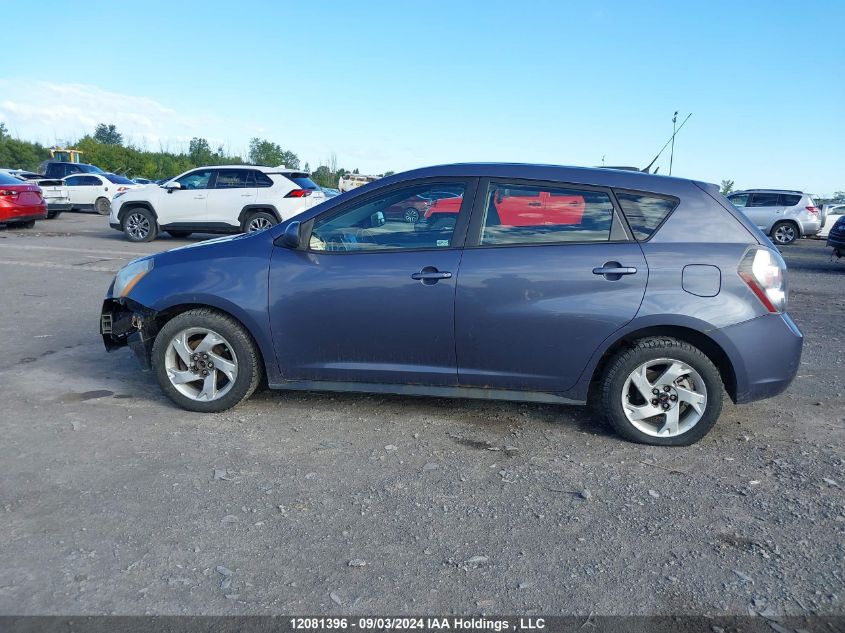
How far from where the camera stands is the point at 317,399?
506 cm

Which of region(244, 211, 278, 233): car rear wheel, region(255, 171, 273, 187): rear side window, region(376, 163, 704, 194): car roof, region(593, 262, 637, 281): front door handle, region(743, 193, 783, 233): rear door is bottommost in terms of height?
region(244, 211, 278, 233): car rear wheel

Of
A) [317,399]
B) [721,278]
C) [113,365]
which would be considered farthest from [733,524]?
[113,365]

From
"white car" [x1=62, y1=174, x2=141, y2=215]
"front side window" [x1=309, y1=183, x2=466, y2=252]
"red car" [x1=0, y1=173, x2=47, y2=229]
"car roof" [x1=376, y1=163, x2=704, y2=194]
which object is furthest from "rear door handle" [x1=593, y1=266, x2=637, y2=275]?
"white car" [x1=62, y1=174, x2=141, y2=215]

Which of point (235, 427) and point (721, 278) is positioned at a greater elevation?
point (721, 278)

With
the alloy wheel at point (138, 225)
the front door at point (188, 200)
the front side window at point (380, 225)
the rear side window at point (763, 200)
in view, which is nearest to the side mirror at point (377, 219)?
the front side window at point (380, 225)

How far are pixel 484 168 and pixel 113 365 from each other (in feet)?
11.6

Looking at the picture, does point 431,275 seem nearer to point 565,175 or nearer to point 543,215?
point 543,215

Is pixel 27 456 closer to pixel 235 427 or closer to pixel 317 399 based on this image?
pixel 235 427

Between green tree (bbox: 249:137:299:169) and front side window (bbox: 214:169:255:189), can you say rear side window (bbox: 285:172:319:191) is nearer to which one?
front side window (bbox: 214:169:255:189)

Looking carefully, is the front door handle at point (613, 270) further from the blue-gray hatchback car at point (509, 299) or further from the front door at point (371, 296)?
the front door at point (371, 296)

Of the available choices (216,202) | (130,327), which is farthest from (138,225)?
(130,327)

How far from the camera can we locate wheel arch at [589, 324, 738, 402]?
4188 mm

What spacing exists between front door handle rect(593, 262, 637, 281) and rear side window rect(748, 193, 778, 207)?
2025 cm

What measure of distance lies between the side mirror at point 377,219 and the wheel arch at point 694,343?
1.61 metres
